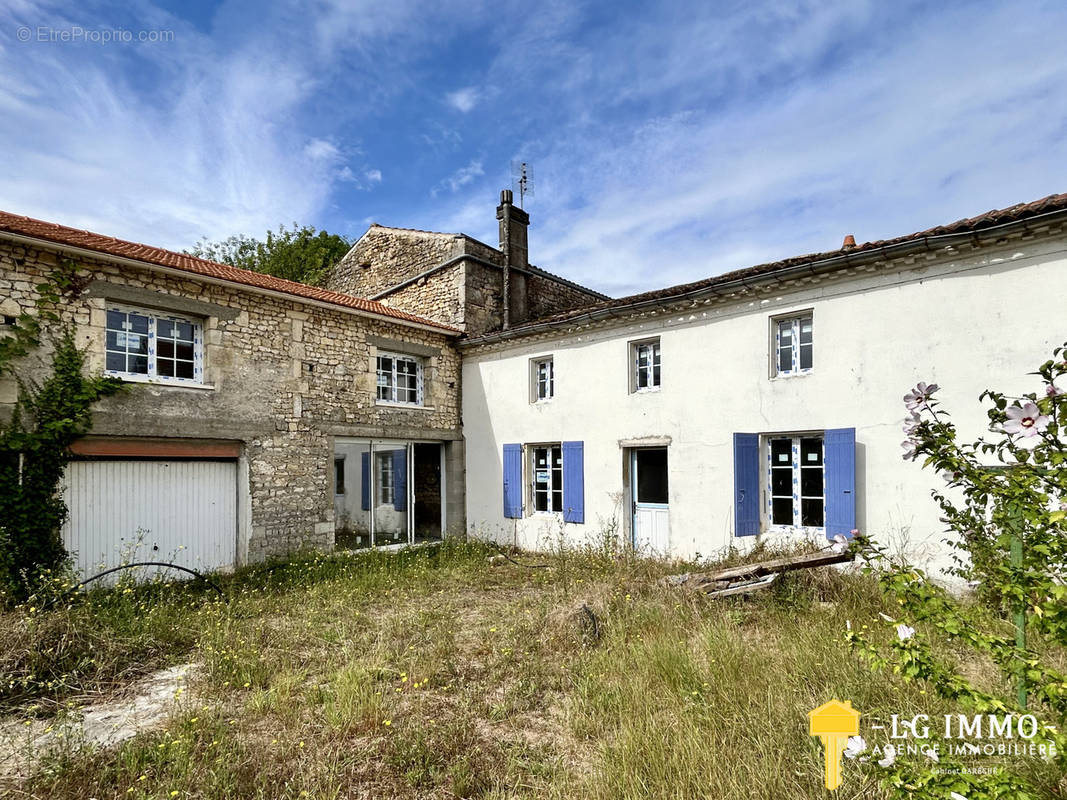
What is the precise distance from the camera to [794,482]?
852 cm

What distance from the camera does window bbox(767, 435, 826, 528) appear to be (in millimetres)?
8281

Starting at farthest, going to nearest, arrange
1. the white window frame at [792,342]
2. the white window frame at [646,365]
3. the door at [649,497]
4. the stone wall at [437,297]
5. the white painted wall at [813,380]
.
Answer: the stone wall at [437,297] → the white window frame at [646,365] → the door at [649,497] → the white window frame at [792,342] → the white painted wall at [813,380]

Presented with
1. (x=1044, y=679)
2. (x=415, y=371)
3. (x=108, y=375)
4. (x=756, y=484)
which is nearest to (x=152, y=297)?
(x=108, y=375)

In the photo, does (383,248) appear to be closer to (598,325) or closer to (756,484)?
(598,325)

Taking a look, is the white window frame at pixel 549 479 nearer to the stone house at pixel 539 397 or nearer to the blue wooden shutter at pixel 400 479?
the stone house at pixel 539 397

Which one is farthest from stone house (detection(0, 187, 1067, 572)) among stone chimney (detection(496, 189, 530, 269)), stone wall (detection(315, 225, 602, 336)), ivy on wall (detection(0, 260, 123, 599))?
stone chimney (detection(496, 189, 530, 269))

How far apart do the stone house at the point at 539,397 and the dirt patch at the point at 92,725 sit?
4.36m

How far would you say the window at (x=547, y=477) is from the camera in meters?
11.6

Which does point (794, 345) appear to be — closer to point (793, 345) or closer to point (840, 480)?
point (793, 345)

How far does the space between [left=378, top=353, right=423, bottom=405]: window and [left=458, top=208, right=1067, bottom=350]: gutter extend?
248 cm

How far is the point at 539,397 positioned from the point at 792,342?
5.13m

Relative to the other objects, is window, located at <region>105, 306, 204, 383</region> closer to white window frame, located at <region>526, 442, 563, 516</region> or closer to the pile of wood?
white window frame, located at <region>526, 442, 563, 516</region>

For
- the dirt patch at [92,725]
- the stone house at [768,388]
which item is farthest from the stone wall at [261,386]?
the dirt patch at [92,725]

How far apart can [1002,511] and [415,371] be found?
37.2 feet
